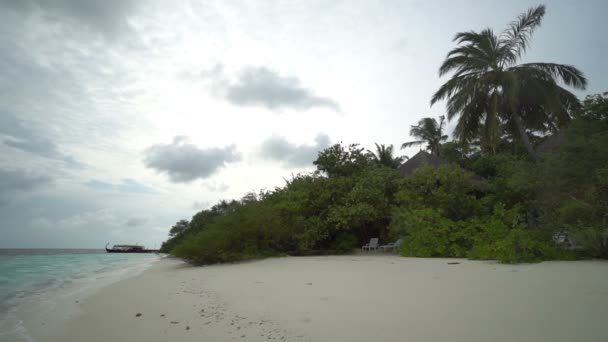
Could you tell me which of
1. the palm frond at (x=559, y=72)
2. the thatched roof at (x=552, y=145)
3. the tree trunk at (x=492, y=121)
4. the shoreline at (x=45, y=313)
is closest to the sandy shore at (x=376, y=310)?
the shoreline at (x=45, y=313)

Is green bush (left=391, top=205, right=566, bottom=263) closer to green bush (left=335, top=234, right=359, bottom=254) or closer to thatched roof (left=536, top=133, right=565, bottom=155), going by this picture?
green bush (left=335, top=234, right=359, bottom=254)

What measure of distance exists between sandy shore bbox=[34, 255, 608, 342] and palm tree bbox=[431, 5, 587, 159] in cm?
A: 941

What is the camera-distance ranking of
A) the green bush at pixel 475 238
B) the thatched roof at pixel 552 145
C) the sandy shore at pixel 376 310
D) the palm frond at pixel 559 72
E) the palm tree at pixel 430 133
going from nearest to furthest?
the sandy shore at pixel 376 310, the green bush at pixel 475 238, the thatched roof at pixel 552 145, the palm frond at pixel 559 72, the palm tree at pixel 430 133

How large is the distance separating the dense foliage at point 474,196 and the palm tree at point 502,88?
0.04 meters

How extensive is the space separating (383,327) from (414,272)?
9.90 ft

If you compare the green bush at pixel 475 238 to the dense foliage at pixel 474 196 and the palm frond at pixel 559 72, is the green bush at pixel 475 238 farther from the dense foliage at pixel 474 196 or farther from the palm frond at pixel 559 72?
the palm frond at pixel 559 72

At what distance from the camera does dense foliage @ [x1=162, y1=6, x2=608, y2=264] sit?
23.1 ft

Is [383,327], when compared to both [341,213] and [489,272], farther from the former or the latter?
[341,213]

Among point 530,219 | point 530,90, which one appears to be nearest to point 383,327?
point 530,219

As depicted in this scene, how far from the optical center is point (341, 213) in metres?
12.2

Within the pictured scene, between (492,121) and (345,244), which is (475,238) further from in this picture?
(492,121)

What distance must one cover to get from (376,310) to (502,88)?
1311cm

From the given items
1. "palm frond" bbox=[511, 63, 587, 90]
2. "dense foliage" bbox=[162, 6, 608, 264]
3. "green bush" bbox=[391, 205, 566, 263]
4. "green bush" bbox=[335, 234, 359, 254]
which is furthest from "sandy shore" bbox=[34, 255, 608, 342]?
"palm frond" bbox=[511, 63, 587, 90]

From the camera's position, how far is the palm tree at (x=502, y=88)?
1212 centimetres
